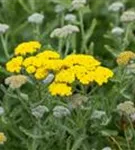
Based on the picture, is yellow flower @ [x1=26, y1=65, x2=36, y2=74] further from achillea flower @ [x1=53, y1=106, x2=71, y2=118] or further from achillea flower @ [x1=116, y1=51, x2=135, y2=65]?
achillea flower @ [x1=116, y1=51, x2=135, y2=65]

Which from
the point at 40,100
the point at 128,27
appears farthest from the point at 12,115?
the point at 128,27

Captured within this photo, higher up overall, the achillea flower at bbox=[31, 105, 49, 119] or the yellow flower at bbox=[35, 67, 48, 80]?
the yellow flower at bbox=[35, 67, 48, 80]

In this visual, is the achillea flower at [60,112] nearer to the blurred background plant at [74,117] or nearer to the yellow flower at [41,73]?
the blurred background plant at [74,117]

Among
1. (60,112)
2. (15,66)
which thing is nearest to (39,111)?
(60,112)

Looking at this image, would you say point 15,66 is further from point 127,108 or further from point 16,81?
point 127,108

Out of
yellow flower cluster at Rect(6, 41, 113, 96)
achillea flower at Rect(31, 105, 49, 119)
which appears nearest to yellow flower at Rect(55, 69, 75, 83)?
yellow flower cluster at Rect(6, 41, 113, 96)

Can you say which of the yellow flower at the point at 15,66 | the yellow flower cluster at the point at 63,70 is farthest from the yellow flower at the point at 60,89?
the yellow flower at the point at 15,66

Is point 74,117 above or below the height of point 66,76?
below
